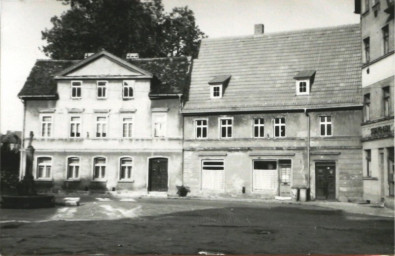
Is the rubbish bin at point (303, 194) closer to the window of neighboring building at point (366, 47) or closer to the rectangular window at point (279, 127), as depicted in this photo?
the rectangular window at point (279, 127)

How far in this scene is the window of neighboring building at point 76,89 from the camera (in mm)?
34031

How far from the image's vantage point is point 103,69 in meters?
33.5

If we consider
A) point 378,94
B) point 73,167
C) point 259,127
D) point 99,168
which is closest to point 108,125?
point 99,168

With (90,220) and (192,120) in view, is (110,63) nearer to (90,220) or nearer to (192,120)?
(192,120)

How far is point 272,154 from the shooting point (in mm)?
30469

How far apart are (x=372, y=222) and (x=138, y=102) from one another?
63.4ft

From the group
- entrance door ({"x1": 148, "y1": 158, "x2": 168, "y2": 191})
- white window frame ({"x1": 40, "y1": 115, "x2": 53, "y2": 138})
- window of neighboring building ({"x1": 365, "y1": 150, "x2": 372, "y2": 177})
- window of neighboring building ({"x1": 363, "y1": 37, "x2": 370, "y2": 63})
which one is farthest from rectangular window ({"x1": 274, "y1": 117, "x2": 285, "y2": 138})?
white window frame ({"x1": 40, "y1": 115, "x2": 53, "y2": 138})

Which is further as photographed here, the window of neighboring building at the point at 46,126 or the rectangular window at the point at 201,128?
the window of neighboring building at the point at 46,126

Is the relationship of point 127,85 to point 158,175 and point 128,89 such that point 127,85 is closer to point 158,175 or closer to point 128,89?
point 128,89

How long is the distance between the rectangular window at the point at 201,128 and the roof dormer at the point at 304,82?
6.30 m

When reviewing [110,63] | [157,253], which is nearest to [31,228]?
[157,253]

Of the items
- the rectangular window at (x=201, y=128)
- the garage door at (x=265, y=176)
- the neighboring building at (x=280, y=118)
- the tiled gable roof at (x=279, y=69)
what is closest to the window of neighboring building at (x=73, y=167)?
the neighboring building at (x=280, y=118)

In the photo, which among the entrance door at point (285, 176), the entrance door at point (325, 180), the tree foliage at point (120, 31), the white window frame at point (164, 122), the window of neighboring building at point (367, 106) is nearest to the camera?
the window of neighboring building at point (367, 106)

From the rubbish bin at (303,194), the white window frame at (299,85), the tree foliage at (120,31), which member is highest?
the tree foliage at (120,31)
